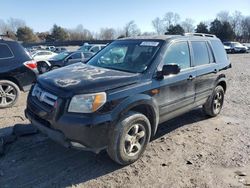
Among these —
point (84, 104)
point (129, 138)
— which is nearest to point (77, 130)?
point (84, 104)

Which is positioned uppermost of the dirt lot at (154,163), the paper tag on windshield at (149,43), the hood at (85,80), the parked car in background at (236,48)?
the paper tag on windshield at (149,43)

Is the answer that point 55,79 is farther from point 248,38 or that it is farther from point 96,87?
point 248,38

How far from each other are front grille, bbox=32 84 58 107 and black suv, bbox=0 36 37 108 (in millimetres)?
3100

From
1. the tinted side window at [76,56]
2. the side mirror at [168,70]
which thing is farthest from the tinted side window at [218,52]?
the tinted side window at [76,56]

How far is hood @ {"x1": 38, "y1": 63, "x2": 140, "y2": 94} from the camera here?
12.3ft

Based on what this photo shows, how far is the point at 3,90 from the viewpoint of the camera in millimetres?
7121

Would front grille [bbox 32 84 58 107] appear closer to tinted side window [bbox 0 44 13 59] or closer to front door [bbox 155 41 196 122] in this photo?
front door [bbox 155 41 196 122]

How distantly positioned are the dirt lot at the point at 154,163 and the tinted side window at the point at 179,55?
1.41 m

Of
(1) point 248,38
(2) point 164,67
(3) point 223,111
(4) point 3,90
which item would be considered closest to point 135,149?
(2) point 164,67

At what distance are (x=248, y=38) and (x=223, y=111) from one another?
82.2m

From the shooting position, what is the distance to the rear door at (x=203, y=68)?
18.1 ft

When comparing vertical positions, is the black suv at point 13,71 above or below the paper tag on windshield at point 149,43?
below

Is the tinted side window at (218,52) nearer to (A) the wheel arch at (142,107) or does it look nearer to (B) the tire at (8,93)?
(A) the wheel arch at (142,107)

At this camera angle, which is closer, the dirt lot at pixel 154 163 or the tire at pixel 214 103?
the dirt lot at pixel 154 163
